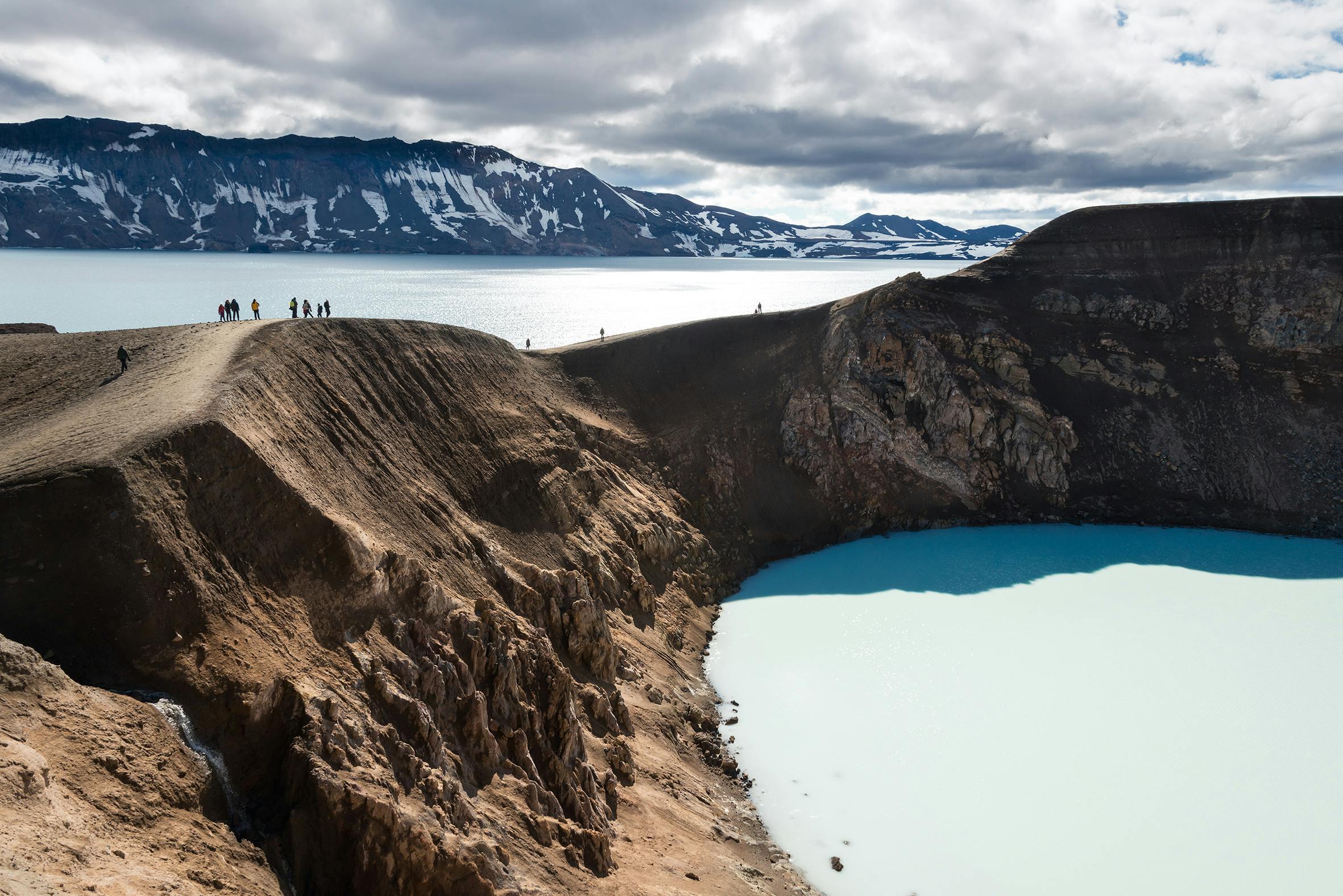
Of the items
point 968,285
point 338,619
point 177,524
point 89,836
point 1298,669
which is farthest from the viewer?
point 968,285

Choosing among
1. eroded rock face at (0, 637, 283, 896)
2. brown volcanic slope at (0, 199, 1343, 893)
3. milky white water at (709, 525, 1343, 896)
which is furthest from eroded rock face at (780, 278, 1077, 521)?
eroded rock face at (0, 637, 283, 896)

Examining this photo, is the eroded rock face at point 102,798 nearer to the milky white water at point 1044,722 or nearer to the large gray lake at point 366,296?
the milky white water at point 1044,722

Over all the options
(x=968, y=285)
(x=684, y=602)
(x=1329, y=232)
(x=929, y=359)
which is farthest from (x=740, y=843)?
(x=1329, y=232)

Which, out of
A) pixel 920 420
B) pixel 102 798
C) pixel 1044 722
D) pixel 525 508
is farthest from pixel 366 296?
pixel 102 798

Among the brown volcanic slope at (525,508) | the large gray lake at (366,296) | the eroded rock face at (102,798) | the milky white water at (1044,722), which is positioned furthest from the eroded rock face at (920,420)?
the eroded rock face at (102,798)

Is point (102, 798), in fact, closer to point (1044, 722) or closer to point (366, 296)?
point (1044, 722)

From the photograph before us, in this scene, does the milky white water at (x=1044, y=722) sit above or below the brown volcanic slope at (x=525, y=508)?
below

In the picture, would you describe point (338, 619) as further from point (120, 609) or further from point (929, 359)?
point (929, 359)
